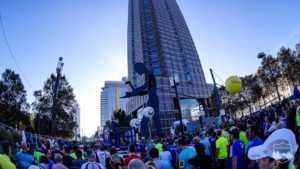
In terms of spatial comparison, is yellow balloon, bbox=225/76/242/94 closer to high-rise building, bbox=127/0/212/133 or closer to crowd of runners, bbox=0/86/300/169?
crowd of runners, bbox=0/86/300/169

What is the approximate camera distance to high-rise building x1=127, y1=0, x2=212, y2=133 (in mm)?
74375

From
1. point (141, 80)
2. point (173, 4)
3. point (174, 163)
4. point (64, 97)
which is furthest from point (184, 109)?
point (174, 163)

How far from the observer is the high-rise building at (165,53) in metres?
74.4

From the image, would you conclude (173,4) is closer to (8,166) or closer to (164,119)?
(164,119)

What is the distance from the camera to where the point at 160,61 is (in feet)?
265

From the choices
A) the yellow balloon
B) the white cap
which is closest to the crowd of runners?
the white cap

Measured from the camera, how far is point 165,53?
267ft

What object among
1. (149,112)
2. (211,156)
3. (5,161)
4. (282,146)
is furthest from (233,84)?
(282,146)

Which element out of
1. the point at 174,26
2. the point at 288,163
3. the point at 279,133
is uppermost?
the point at 174,26

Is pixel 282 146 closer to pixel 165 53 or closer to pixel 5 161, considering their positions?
pixel 5 161

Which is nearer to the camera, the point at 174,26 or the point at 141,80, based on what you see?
the point at 141,80

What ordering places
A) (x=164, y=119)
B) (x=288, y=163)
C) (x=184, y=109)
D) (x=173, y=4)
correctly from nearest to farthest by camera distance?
(x=288, y=163) → (x=164, y=119) → (x=184, y=109) → (x=173, y=4)

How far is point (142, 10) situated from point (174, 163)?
309 ft

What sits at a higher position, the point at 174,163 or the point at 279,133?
the point at 279,133
